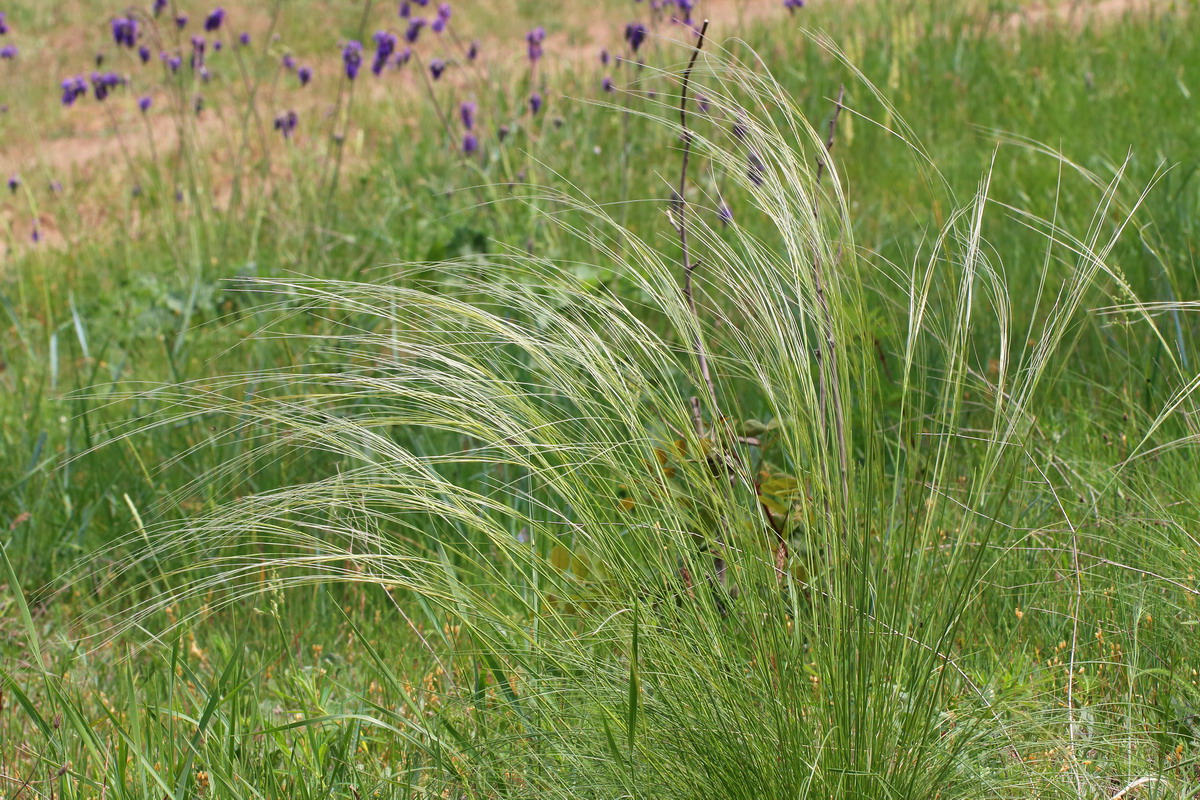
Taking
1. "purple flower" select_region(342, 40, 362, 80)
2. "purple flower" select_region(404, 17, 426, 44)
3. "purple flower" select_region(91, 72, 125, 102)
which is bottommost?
"purple flower" select_region(91, 72, 125, 102)

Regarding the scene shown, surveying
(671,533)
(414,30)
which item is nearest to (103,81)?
(414,30)

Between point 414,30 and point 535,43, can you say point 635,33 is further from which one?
point 414,30

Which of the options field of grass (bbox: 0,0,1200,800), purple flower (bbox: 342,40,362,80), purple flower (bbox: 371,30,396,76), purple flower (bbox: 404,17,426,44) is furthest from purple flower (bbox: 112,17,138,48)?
field of grass (bbox: 0,0,1200,800)

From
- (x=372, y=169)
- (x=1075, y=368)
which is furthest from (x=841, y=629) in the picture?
(x=372, y=169)

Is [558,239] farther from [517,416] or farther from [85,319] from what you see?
[517,416]

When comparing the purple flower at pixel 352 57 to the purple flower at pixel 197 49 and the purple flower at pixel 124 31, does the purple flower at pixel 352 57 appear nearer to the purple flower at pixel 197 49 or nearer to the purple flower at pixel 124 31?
the purple flower at pixel 197 49

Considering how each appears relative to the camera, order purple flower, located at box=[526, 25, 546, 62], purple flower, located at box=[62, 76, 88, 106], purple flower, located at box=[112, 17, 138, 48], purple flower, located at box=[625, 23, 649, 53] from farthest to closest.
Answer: purple flower, located at box=[62, 76, 88, 106], purple flower, located at box=[526, 25, 546, 62], purple flower, located at box=[112, 17, 138, 48], purple flower, located at box=[625, 23, 649, 53]

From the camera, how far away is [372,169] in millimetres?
5211

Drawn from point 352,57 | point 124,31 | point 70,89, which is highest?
point 124,31

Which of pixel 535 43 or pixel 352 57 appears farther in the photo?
pixel 535 43

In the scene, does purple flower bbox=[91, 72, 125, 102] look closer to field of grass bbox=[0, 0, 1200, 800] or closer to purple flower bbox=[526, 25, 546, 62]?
field of grass bbox=[0, 0, 1200, 800]

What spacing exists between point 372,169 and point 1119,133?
10.6 feet

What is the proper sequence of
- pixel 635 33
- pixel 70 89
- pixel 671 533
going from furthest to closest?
1. pixel 70 89
2. pixel 635 33
3. pixel 671 533

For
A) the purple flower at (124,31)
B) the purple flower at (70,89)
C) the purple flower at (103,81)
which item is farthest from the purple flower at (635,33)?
the purple flower at (70,89)
